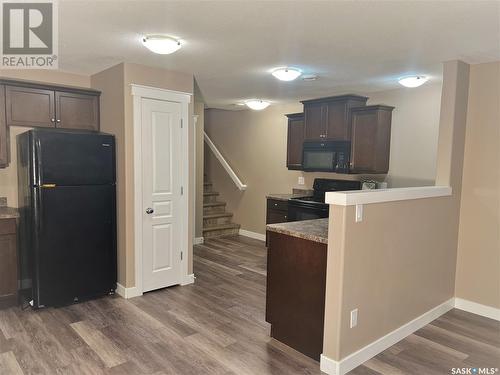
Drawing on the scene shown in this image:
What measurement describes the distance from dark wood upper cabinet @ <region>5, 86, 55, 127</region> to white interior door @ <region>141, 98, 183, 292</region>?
987 mm

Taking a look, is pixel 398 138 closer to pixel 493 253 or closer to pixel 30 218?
pixel 493 253

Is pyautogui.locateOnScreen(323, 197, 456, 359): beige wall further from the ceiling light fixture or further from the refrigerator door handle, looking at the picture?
the ceiling light fixture

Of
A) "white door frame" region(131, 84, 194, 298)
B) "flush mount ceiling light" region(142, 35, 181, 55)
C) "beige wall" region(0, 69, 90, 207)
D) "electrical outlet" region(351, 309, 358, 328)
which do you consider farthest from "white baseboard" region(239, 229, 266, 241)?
"flush mount ceiling light" region(142, 35, 181, 55)


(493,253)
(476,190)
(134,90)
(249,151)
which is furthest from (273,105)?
(493,253)

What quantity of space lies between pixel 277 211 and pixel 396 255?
9.60 ft

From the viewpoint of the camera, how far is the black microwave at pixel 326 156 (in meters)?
4.87

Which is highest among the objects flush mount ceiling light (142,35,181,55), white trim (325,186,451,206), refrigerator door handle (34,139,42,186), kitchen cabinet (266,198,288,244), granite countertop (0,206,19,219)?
flush mount ceiling light (142,35,181,55)

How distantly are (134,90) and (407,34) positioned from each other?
8.09 feet

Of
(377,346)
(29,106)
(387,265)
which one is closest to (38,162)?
(29,106)

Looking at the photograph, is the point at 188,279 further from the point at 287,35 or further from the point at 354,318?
the point at 287,35

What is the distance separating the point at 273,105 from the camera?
20.8 feet

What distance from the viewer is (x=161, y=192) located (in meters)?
3.90

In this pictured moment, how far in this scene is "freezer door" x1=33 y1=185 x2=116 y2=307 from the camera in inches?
131

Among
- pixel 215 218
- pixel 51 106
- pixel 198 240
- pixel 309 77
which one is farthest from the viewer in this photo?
pixel 215 218
